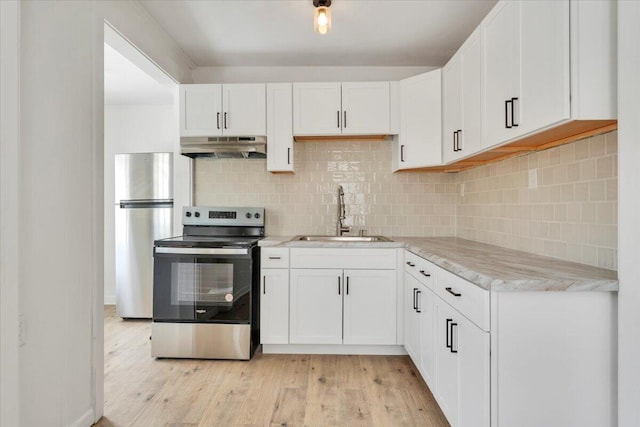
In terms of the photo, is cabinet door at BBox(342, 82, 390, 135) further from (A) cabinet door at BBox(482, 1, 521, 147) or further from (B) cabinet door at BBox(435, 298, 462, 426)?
(B) cabinet door at BBox(435, 298, 462, 426)

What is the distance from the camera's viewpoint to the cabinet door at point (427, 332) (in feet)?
6.64

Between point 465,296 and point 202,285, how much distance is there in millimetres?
1972

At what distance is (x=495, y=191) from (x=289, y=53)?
80.7 inches

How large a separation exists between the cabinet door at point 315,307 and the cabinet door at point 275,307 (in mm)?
47

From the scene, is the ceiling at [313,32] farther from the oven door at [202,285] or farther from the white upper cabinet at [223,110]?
the oven door at [202,285]

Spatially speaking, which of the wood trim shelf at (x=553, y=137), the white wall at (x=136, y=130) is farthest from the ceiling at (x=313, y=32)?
the white wall at (x=136, y=130)

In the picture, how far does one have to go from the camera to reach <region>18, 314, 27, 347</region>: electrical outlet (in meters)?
1.51

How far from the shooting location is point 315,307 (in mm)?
2818

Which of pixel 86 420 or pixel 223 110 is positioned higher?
pixel 223 110

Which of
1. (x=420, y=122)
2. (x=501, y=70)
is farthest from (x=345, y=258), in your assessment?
(x=501, y=70)

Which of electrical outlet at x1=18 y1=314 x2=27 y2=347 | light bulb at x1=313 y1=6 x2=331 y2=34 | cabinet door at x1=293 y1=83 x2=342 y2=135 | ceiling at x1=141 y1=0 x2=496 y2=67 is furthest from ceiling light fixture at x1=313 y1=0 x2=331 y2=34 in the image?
electrical outlet at x1=18 y1=314 x2=27 y2=347

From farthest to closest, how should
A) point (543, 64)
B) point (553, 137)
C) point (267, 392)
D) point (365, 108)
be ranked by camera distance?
point (365, 108) < point (267, 392) < point (553, 137) < point (543, 64)

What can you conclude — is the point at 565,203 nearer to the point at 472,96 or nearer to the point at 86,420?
the point at 472,96

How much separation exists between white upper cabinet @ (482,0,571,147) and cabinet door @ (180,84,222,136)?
85.0 inches
